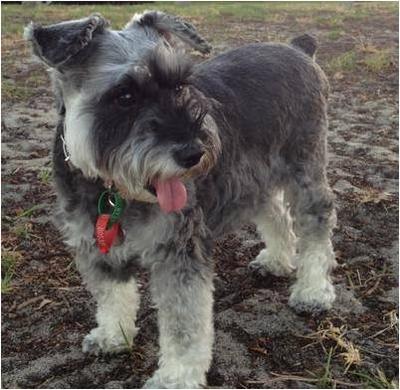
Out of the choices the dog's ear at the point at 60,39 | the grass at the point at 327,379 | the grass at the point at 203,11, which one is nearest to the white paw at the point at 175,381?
the grass at the point at 327,379

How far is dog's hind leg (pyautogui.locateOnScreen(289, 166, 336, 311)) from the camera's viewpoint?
4.31 m

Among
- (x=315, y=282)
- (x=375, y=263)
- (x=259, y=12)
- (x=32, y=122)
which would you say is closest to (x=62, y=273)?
(x=315, y=282)

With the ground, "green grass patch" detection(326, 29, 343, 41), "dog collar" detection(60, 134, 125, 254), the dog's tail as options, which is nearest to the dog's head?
"dog collar" detection(60, 134, 125, 254)

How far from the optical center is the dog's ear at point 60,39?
3.10 m

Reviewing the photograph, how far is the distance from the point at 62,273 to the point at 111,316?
89cm

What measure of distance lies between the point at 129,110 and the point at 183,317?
3.95 ft

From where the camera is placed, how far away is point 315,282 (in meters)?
4.33

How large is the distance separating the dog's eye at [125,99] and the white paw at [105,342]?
157cm

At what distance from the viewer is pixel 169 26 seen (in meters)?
3.65

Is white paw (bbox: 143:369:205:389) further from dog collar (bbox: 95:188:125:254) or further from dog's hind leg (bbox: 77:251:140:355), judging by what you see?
dog collar (bbox: 95:188:125:254)

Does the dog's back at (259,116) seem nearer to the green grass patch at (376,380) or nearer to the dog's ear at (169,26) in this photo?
the dog's ear at (169,26)

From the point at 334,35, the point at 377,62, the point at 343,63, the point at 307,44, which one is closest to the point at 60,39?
the point at 307,44

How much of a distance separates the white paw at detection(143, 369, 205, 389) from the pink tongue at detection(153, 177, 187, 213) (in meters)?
1.05

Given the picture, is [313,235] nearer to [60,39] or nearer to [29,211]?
[60,39]
